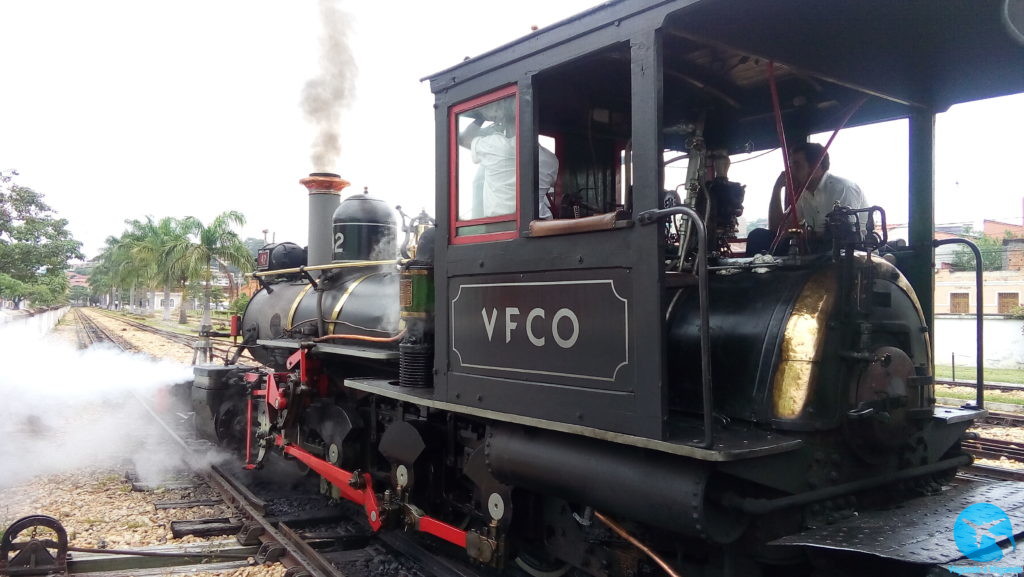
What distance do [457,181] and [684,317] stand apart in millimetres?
1499

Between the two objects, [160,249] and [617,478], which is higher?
[160,249]

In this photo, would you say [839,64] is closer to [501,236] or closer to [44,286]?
[501,236]

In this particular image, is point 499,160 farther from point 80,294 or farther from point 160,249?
point 80,294

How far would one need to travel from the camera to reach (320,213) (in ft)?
26.7

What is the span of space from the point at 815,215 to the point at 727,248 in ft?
1.67

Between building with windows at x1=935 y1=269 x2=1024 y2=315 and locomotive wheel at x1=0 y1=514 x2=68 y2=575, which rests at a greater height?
building with windows at x1=935 y1=269 x2=1024 y2=315

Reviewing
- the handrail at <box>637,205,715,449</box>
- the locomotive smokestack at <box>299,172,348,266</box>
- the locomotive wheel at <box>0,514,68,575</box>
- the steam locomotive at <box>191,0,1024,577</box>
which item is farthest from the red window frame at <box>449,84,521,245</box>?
the locomotive smokestack at <box>299,172,348,266</box>

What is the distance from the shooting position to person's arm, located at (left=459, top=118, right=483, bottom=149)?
3.93 meters

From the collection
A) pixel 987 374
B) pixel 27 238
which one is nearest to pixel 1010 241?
pixel 987 374

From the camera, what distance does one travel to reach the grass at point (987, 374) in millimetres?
14641

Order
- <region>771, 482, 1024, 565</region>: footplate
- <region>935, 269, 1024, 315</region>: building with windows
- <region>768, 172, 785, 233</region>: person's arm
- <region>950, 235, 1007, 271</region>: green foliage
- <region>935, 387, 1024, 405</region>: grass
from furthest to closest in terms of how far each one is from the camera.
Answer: <region>950, 235, 1007, 271</region>: green foliage
<region>935, 269, 1024, 315</region>: building with windows
<region>935, 387, 1024, 405</region>: grass
<region>768, 172, 785, 233</region>: person's arm
<region>771, 482, 1024, 565</region>: footplate

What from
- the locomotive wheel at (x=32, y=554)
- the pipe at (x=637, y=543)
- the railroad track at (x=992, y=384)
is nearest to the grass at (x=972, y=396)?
the railroad track at (x=992, y=384)

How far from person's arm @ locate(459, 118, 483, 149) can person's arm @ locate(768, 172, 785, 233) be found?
1.86 metres

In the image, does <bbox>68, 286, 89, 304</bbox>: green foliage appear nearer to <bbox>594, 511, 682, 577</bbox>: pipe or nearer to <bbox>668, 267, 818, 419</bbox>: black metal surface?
<bbox>594, 511, 682, 577</bbox>: pipe
